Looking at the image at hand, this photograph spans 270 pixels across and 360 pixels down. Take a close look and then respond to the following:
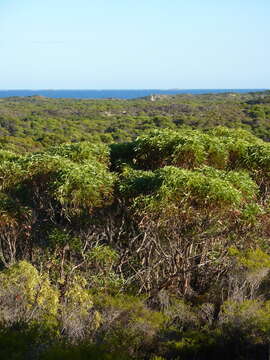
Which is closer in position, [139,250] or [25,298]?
[25,298]

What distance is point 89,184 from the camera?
9797 millimetres

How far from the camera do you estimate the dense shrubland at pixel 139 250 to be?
7895 mm

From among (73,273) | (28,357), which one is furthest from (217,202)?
(28,357)

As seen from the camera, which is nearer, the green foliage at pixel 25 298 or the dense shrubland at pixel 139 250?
the dense shrubland at pixel 139 250

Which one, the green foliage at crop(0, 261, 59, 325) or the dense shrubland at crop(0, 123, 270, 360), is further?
the green foliage at crop(0, 261, 59, 325)

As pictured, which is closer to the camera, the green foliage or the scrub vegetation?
the scrub vegetation

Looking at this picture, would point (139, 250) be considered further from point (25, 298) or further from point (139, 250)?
point (25, 298)

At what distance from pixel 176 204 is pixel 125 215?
94.5 inches

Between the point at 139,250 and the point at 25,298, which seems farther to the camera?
the point at 139,250

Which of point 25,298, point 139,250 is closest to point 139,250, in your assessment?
point 139,250

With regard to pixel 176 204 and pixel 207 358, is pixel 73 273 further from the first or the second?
pixel 207 358

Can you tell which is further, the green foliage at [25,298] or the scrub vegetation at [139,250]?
the green foliage at [25,298]

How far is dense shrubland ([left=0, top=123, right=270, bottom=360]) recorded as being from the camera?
7.89 meters

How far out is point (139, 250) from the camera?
36.3 ft
